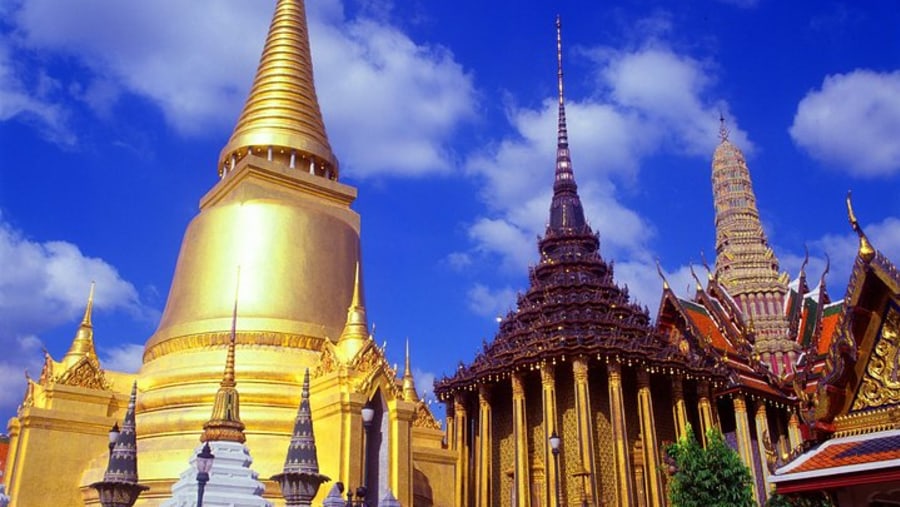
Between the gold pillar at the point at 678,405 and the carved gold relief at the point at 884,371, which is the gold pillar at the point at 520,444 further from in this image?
the carved gold relief at the point at 884,371

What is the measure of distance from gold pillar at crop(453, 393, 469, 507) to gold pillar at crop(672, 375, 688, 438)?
661 centimetres

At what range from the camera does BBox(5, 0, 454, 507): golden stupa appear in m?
15.7

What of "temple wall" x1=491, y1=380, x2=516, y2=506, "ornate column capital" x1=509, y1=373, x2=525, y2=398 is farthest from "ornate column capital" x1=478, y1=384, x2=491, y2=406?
"ornate column capital" x1=509, y1=373, x2=525, y2=398

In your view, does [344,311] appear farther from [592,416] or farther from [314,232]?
[592,416]

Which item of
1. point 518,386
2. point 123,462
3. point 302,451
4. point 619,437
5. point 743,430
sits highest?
point 518,386

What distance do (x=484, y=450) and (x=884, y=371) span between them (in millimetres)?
18162

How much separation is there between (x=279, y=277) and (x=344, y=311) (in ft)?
6.05

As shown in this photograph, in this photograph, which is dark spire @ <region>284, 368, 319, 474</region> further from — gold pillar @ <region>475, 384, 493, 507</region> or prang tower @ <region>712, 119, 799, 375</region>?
prang tower @ <region>712, 119, 799, 375</region>

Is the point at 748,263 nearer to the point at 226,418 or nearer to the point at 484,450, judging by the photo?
the point at 484,450

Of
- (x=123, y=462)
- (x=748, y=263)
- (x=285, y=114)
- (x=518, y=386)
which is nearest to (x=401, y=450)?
(x=123, y=462)

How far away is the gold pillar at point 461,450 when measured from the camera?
24.5 m

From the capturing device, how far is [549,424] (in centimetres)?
2184

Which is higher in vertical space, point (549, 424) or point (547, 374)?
point (547, 374)

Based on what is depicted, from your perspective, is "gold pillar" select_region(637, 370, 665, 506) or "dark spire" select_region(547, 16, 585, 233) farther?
"dark spire" select_region(547, 16, 585, 233)
